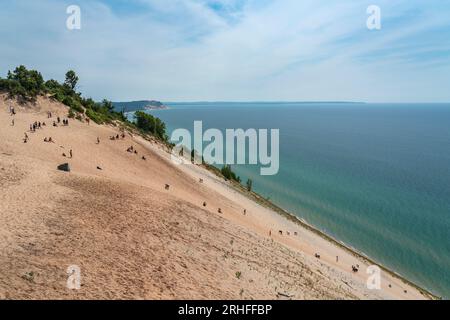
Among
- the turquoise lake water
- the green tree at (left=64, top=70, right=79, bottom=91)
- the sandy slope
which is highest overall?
the green tree at (left=64, top=70, right=79, bottom=91)

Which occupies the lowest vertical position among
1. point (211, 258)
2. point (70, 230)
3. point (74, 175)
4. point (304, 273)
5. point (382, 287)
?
point (382, 287)

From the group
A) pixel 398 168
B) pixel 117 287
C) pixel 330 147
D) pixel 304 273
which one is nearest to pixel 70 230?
pixel 117 287

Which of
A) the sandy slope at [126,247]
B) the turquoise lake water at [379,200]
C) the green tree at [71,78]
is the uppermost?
the green tree at [71,78]

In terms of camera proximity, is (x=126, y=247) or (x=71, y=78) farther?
(x=71, y=78)

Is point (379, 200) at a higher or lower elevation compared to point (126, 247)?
lower

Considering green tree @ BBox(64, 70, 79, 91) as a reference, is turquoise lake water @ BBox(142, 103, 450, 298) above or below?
below

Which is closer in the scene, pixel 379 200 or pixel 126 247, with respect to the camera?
pixel 126 247
